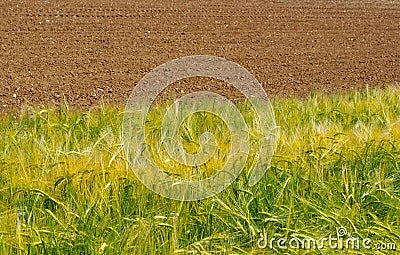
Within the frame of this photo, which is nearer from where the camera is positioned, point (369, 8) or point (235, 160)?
point (235, 160)

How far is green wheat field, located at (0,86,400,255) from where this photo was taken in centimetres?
253

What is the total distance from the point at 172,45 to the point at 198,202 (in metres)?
5.56

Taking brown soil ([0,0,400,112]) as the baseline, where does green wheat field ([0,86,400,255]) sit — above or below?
below

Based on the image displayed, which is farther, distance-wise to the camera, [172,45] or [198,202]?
[172,45]

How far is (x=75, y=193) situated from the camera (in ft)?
9.40

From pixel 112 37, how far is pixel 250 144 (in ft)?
17.2

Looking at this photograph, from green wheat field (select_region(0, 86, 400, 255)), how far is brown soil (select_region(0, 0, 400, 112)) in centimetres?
244

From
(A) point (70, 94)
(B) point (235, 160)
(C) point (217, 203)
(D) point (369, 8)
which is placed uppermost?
(D) point (369, 8)

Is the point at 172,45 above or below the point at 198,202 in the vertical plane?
above

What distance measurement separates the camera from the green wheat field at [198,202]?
99.4 inches

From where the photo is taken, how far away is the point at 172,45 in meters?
8.25

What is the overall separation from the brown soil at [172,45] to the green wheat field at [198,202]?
2.44 metres

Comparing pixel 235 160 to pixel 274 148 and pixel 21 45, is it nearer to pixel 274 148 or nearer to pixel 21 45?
pixel 274 148

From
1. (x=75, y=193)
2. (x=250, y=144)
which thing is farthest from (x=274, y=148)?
(x=75, y=193)
